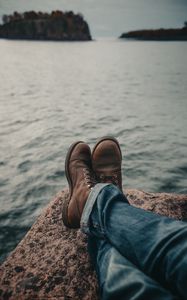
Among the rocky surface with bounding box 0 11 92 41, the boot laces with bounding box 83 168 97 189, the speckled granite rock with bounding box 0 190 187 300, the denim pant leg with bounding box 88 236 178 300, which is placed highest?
the rocky surface with bounding box 0 11 92 41

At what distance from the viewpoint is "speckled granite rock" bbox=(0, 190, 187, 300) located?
1.67 meters

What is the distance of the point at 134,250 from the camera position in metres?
1.32

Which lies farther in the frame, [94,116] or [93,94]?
[93,94]

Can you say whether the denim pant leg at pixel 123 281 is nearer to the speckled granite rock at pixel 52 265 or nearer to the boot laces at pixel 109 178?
the speckled granite rock at pixel 52 265

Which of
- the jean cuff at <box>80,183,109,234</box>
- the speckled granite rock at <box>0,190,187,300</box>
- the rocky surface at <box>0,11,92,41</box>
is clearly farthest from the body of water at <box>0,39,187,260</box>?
the rocky surface at <box>0,11,92,41</box>

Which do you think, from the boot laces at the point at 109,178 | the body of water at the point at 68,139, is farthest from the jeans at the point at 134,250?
the body of water at the point at 68,139

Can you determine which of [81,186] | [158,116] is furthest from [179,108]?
[81,186]

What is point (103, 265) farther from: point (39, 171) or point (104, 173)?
point (39, 171)

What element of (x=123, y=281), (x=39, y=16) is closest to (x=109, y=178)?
(x=123, y=281)

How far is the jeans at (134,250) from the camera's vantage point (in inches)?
44.6

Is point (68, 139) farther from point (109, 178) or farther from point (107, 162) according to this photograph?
point (109, 178)

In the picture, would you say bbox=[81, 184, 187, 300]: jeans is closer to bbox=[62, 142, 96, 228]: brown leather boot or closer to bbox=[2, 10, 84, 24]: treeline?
bbox=[62, 142, 96, 228]: brown leather boot

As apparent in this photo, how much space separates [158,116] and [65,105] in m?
3.04

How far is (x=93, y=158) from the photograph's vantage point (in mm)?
2768
